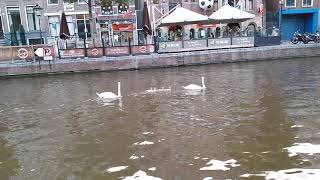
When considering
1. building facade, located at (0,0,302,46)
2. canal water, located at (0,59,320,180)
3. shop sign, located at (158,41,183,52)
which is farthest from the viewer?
building facade, located at (0,0,302,46)

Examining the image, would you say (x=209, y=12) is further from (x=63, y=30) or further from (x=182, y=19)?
(x=63, y=30)

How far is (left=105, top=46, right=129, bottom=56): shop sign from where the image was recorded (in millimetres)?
30969

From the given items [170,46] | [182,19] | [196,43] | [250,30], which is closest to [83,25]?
[182,19]

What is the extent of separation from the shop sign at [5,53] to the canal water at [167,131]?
23.6 feet

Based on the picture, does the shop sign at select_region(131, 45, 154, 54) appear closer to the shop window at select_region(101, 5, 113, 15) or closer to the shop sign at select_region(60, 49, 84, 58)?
the shop sign at select_region(60, 49, 84, 58)

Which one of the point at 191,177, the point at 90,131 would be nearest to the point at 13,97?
the point at 90,131

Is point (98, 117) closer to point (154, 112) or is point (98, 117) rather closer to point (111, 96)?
point (154, 112)

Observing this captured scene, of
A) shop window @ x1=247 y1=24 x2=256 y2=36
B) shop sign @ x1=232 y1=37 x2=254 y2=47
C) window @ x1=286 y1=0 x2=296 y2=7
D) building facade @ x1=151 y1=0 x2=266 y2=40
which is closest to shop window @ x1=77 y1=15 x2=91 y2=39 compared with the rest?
building facade @ x1=151 y1=0 x2=266 y2=40

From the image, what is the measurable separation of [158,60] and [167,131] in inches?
696

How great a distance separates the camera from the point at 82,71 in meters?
29.7

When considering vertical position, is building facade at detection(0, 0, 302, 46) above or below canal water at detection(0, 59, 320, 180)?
above

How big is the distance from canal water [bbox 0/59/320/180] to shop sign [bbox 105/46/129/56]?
25.4 feet

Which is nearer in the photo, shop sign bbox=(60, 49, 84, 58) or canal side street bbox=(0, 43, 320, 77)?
canal side street bbox=(0, 43, 320, 77)

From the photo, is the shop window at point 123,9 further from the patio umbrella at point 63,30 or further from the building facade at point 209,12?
the patio umbrella at point 63,30
